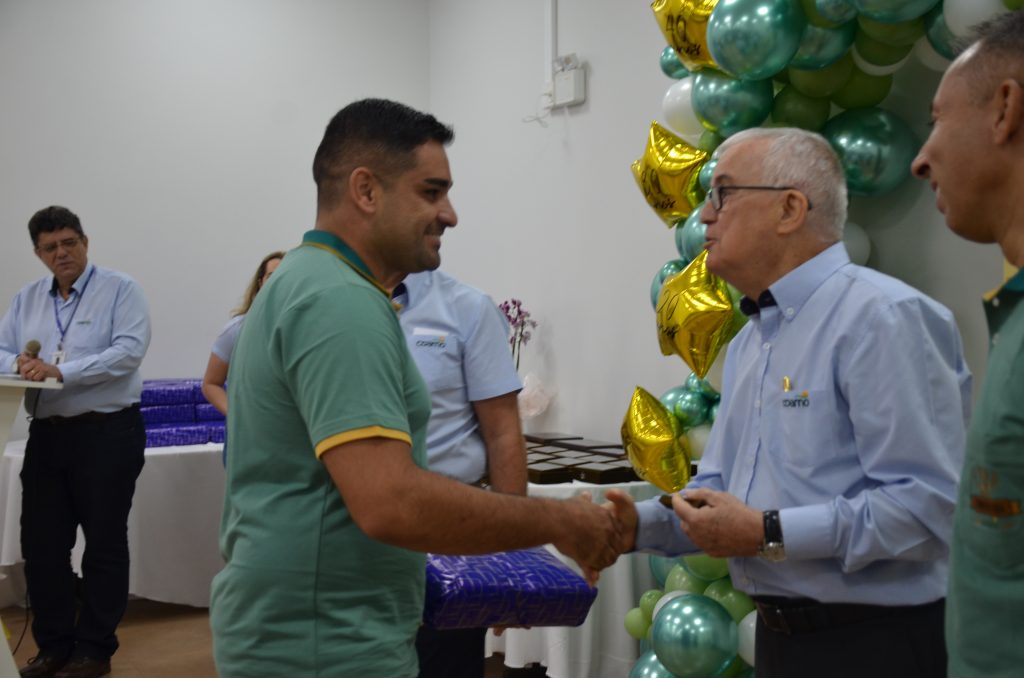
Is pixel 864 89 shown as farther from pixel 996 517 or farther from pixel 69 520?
pixel 69 520

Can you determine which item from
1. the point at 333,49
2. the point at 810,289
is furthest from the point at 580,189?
the point at 810,289

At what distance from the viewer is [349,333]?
127 centimetres

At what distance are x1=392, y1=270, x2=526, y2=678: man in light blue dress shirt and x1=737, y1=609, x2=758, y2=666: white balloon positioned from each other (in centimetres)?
71

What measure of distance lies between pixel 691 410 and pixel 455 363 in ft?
2.98

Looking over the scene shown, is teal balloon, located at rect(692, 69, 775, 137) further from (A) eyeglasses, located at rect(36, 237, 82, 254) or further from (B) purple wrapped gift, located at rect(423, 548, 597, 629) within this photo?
(A) eyeglasses, located at rect(36, 237, 82, 254)

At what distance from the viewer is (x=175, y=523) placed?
4.82 meters

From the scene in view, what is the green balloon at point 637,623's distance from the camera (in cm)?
311

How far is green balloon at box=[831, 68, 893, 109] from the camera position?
8.34 ft

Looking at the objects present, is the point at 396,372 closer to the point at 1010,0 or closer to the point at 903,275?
the point at 1010,0

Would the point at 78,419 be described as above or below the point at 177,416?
above

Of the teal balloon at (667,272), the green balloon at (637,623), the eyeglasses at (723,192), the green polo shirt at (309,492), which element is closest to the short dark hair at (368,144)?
the green polo shirt at (309,492)

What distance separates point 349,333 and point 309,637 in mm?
398

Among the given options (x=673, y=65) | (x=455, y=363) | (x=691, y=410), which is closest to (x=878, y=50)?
(x=673, y=65)

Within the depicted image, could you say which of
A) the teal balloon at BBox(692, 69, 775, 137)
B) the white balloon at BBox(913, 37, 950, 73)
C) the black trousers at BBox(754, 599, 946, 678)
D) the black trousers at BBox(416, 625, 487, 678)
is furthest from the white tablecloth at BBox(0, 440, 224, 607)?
the black trousers at BBox(754, 599, 946, 678)
